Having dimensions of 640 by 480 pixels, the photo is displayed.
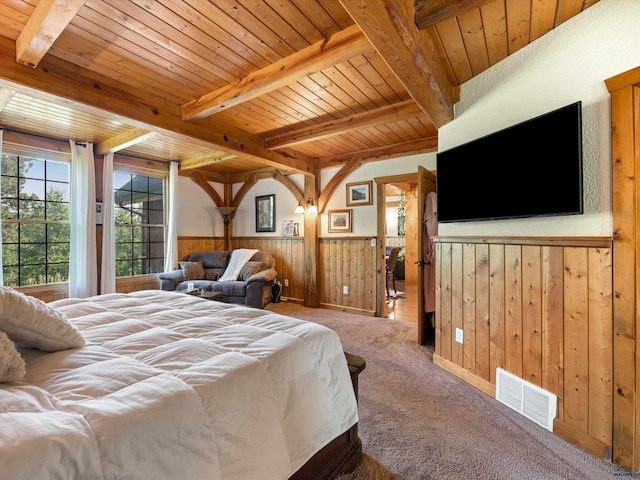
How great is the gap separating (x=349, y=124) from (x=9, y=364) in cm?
315

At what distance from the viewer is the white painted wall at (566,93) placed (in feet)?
5.34

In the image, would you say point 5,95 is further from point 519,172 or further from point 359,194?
point 519,172

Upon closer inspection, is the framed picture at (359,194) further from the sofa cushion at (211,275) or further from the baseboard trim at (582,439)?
the baseboard trim at (582,439)

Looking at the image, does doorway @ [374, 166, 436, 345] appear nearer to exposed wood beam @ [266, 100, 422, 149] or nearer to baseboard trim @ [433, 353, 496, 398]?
baseboard trim @ [433, 353, 496, 398]

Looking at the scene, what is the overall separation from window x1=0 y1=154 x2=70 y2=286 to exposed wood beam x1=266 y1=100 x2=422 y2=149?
2.88 metres

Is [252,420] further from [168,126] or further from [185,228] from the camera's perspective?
[185,228]

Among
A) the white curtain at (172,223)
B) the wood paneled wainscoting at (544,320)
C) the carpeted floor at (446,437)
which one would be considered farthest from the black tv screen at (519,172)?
the white curtain at (172,223)

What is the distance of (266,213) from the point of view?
225 inches

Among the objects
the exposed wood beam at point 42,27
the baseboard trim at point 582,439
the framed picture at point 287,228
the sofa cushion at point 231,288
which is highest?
the exposed wood beam at point 42,27

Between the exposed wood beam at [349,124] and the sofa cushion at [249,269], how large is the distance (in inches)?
71.3

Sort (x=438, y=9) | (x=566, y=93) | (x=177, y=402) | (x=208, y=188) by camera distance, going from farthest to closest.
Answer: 1. (x=208, y=188)
2. (x=566, y=93)
3. (x=438, y=9)
4. (x=177, y=402)

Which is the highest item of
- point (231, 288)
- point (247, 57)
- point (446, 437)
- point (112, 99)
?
point (247, 57)

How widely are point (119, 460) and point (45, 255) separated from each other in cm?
444

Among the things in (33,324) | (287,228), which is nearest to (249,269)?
(287,228)
